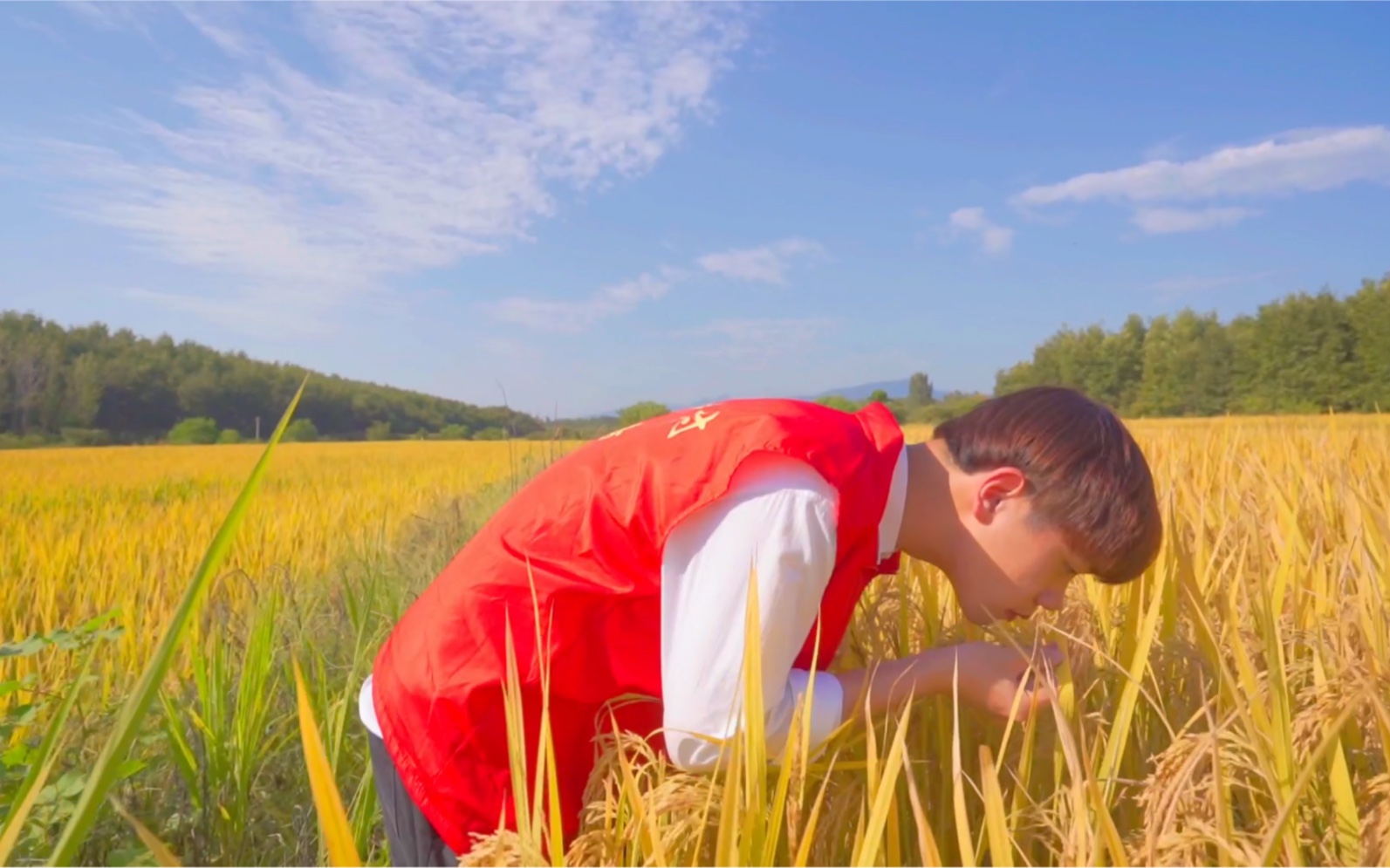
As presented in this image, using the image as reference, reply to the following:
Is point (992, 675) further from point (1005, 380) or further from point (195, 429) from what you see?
point (1005, 380)

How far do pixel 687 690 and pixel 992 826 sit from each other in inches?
→ 12.9

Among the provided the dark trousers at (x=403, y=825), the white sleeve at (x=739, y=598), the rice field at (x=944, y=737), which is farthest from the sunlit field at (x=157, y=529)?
the white sleeve at (x=739, y=598)

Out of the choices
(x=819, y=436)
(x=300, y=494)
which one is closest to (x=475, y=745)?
(x=819, y=436)

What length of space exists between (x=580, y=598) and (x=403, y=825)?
48 centimetres

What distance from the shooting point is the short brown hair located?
109 centimetres

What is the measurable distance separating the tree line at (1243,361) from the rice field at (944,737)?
24836 millimetres

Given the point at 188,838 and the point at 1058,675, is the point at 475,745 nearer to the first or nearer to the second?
the point at 1058,675

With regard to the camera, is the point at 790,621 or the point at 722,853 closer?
the point at 722,853

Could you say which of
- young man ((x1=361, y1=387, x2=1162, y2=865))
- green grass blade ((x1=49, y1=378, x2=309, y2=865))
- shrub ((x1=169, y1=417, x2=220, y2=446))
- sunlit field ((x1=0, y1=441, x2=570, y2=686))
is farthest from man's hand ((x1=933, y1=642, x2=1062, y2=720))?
shrub ((x1=169, y1=417, x2=220, y2=446))

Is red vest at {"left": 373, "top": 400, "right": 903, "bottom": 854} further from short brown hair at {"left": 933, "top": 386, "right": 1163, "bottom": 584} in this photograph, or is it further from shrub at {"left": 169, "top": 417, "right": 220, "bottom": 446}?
shrub at {"left": 169, "top": 417, "right": 220, "bottom": 446}

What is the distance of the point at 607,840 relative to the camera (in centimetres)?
89

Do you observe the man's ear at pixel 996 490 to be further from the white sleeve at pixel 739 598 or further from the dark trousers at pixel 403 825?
the dark trousers at pixel 403 825

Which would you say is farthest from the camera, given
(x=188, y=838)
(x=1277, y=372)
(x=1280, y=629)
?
(x=1277, y=372)

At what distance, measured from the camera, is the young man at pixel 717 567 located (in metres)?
0.95
